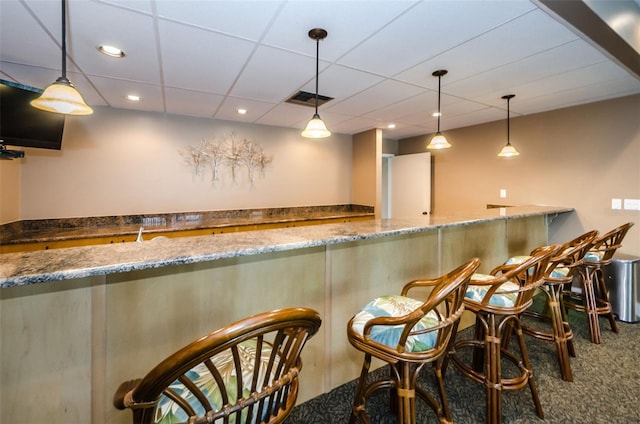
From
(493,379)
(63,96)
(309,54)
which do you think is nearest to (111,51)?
(63,96)

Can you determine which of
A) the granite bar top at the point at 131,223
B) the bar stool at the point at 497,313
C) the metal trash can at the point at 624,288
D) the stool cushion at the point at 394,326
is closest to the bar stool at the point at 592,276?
the metal trash can at the point at 624,288

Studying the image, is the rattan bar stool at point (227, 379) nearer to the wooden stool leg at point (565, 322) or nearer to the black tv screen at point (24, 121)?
the wooden stool leg at point (565, 322)

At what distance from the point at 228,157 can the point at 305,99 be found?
5.59 ft

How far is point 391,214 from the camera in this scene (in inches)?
231

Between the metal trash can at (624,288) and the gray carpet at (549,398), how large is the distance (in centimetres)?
82

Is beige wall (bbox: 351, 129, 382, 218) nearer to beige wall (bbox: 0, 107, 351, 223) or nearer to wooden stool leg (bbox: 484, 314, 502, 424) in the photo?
beige wall (bbox: 0, 107, 351, 223)

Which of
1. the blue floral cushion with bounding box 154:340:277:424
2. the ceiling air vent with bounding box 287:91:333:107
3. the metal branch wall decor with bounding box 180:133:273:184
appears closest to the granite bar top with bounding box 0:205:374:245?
the metal branch wall decor with bounding box 180:133:273:184

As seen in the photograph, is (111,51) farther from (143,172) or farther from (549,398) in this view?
(549,398)

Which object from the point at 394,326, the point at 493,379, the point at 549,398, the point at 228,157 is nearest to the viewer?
the point at 394,326

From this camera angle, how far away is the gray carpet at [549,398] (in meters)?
1.61

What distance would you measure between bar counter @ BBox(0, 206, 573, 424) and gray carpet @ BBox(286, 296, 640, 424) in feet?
0.48

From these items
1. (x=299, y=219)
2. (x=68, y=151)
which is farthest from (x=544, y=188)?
(x=68, y=151)

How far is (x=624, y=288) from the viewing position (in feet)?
9.41

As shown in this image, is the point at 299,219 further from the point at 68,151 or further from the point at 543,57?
the point at 543,57
